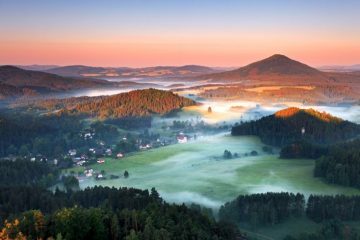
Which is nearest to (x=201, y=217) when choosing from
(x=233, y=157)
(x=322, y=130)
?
(x=233, y=157)

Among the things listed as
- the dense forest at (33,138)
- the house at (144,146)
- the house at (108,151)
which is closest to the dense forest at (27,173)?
the house at (108,151)

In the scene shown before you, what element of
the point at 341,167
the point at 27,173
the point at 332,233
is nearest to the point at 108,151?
the point at 27,173

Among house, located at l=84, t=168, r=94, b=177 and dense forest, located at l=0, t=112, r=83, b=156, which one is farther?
dense forest, located at l=0, t=112, r=83, b=156

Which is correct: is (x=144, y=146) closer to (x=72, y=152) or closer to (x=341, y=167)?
(x=72, y=152)

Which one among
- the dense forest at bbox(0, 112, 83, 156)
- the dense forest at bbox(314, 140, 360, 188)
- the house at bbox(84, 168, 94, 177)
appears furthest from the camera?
the dense forest at bbox(0, 112, 83, 156)

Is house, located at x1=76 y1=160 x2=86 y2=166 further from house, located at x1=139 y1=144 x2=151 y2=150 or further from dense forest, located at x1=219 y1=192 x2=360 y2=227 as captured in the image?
dense forest, located at x1=219 y1=192 x2=360 y2=227

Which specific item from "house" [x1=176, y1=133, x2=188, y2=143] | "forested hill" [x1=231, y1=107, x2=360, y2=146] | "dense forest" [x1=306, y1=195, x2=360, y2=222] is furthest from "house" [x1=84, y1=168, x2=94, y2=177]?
"forested hill" [x1=231, y1=107, x2=360, y2=146]

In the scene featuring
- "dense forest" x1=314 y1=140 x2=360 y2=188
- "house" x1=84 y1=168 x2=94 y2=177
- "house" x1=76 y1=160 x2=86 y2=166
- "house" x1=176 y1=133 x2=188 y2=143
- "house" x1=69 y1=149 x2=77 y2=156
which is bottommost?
"house" x1=69 y1=149 x2=77 y2=156
